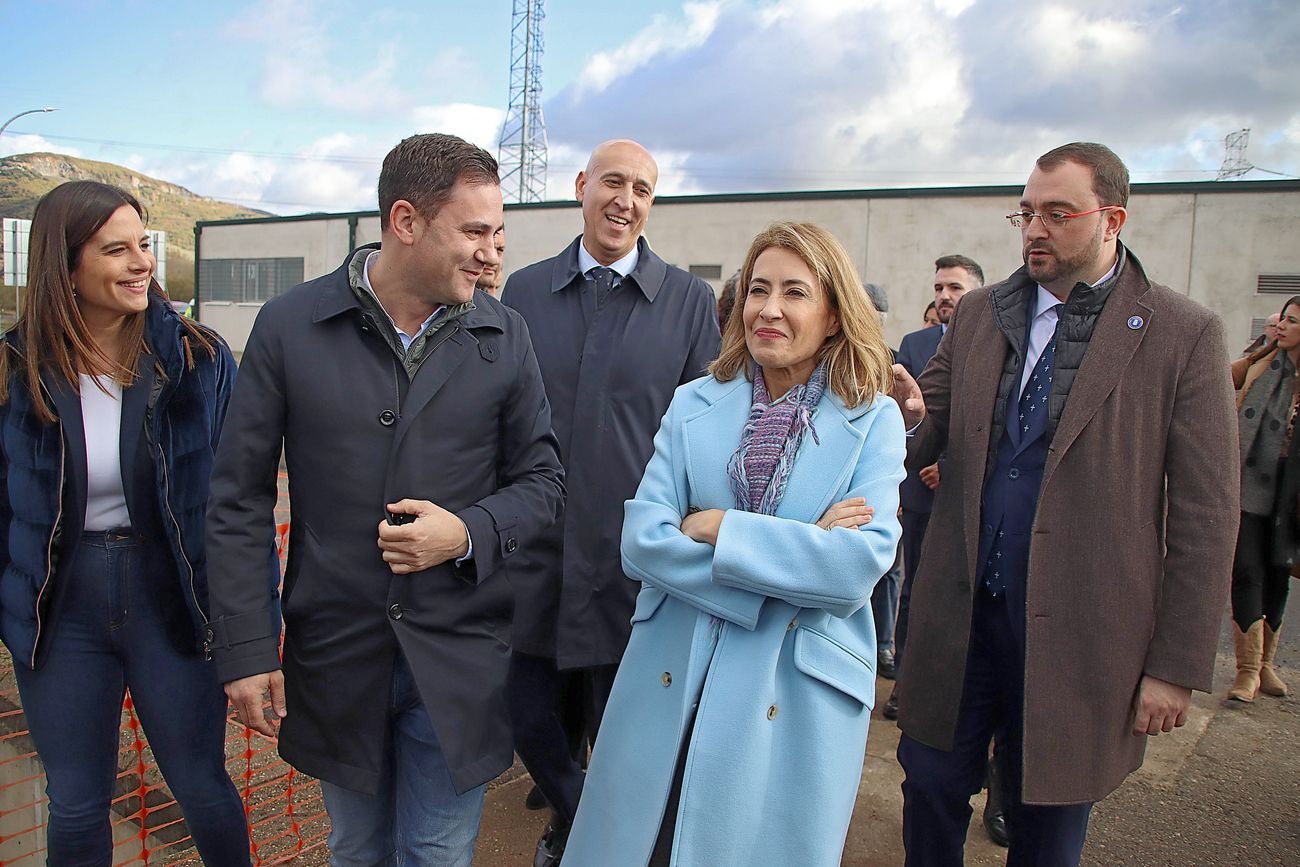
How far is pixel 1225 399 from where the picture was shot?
94.9 inches

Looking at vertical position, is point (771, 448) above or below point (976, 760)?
above

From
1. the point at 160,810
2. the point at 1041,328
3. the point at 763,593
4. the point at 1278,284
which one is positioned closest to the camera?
the point at 763,593

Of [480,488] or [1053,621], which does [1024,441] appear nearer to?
[1053,621]

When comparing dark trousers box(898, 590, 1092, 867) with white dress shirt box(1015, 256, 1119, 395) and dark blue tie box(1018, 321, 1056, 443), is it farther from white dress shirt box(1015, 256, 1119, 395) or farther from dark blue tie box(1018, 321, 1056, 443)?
white dress shirt box(1015, 256, 1119, 395)

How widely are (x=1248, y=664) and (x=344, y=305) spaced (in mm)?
5258

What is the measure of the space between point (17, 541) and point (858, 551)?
216cm

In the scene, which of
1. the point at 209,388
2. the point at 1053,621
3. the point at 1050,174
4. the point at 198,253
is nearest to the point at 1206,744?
the point at 1053,621

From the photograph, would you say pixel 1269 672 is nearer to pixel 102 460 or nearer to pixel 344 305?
pixel 344 305

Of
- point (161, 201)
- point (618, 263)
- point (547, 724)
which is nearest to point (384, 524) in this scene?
point (547, 724)

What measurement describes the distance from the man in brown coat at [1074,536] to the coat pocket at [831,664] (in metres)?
0.67

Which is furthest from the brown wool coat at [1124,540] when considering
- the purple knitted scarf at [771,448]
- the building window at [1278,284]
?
the building window at [1278,284]

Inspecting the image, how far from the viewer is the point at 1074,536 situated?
2.46 metres

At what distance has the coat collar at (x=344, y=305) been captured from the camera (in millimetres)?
2217

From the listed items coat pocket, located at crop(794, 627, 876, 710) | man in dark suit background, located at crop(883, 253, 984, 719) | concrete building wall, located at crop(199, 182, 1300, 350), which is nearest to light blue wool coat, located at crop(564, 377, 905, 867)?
coat pocket, located at crop(794, 627, 876, 710)
